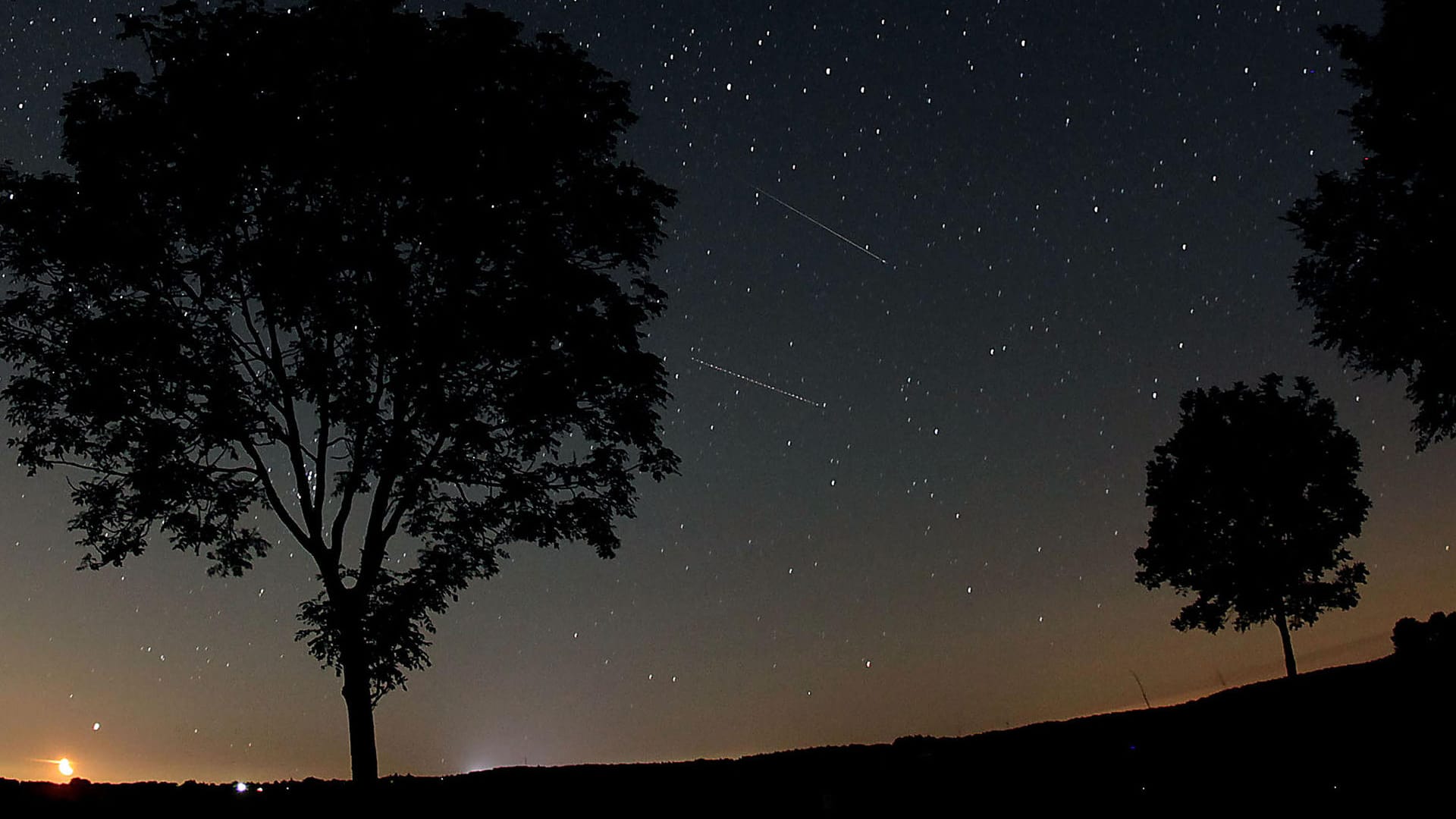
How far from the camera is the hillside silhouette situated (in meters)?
9.19

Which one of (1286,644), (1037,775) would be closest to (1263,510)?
(1286,644)

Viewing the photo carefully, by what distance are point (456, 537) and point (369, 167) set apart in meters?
6.76

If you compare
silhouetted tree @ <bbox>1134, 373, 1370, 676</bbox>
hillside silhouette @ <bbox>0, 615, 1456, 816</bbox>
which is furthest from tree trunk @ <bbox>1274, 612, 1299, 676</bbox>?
hillside silhouette @ <bbox>0, 615, 1456, 816</bbox>

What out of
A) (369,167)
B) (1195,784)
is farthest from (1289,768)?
(369,167)

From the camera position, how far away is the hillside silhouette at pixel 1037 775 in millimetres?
9188

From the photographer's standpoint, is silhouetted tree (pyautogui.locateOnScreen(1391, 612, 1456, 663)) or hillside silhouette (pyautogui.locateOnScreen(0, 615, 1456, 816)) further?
silhouetted tree (pyautogui.locateOnScreen(1391, 612, 1456, 663))

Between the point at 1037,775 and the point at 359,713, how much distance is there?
11746mm

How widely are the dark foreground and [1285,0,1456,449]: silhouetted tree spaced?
34.7 ft

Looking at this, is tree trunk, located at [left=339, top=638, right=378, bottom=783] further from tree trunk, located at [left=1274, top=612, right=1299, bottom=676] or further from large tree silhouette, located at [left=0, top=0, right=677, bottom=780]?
tree trunk, located at [left=1274, top=612, right=1299, bottom=676]

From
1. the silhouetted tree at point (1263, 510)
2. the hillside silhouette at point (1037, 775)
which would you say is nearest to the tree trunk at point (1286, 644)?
the silhouetted tree at point (1263, 510)

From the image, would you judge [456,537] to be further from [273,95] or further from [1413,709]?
[1413,709]

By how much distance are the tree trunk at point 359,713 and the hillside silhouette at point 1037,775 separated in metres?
3.29

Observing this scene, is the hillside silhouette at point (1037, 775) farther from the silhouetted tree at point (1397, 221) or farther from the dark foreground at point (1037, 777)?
the silhouetted tree at point (1397, 221)

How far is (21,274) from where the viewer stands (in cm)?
1661
